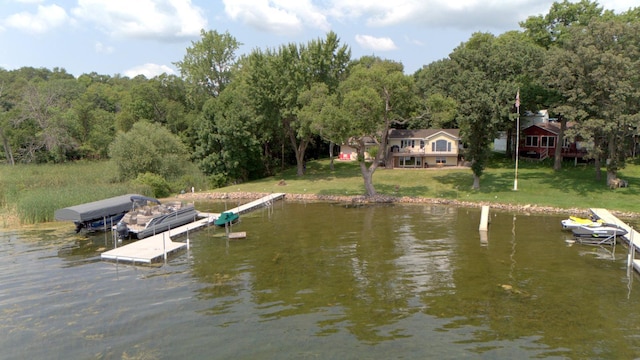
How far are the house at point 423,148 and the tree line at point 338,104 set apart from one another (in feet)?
9.34

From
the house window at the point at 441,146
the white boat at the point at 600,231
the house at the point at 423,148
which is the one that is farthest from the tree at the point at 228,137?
the white boat at the point at 600,231

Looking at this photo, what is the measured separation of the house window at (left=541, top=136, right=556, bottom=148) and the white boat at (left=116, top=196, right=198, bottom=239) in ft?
166

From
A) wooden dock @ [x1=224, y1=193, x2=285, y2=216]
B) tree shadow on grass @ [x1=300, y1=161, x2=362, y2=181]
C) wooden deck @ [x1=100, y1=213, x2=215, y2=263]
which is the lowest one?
wooden deck @ [x1=100, y1=213, x2=215, y2=263]

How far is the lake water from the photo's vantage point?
49.5ft

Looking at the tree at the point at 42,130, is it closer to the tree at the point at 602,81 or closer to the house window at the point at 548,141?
the tree at the point at 602,81

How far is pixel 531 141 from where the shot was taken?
62781mm

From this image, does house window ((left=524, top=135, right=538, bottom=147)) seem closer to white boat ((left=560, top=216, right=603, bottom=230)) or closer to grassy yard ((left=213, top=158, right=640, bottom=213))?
grassy yard ((left=213, top=158, right=640, bottom=213))

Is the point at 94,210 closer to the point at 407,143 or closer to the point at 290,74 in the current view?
the point at 290,74

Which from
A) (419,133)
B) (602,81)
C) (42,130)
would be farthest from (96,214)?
(42,130)

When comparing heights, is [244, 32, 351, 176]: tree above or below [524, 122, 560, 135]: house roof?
above

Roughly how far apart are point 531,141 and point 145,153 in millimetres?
54416

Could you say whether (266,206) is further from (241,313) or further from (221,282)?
(241,313)

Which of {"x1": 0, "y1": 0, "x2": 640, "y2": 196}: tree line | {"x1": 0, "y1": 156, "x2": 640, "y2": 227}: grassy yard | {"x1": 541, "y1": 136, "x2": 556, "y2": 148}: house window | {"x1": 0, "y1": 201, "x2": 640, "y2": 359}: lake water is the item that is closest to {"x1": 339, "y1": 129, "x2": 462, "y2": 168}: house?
{"x1": 0, "y1": 0, "x2": 640, "y2": 196}: tree line

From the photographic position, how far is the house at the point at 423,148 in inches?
2366
